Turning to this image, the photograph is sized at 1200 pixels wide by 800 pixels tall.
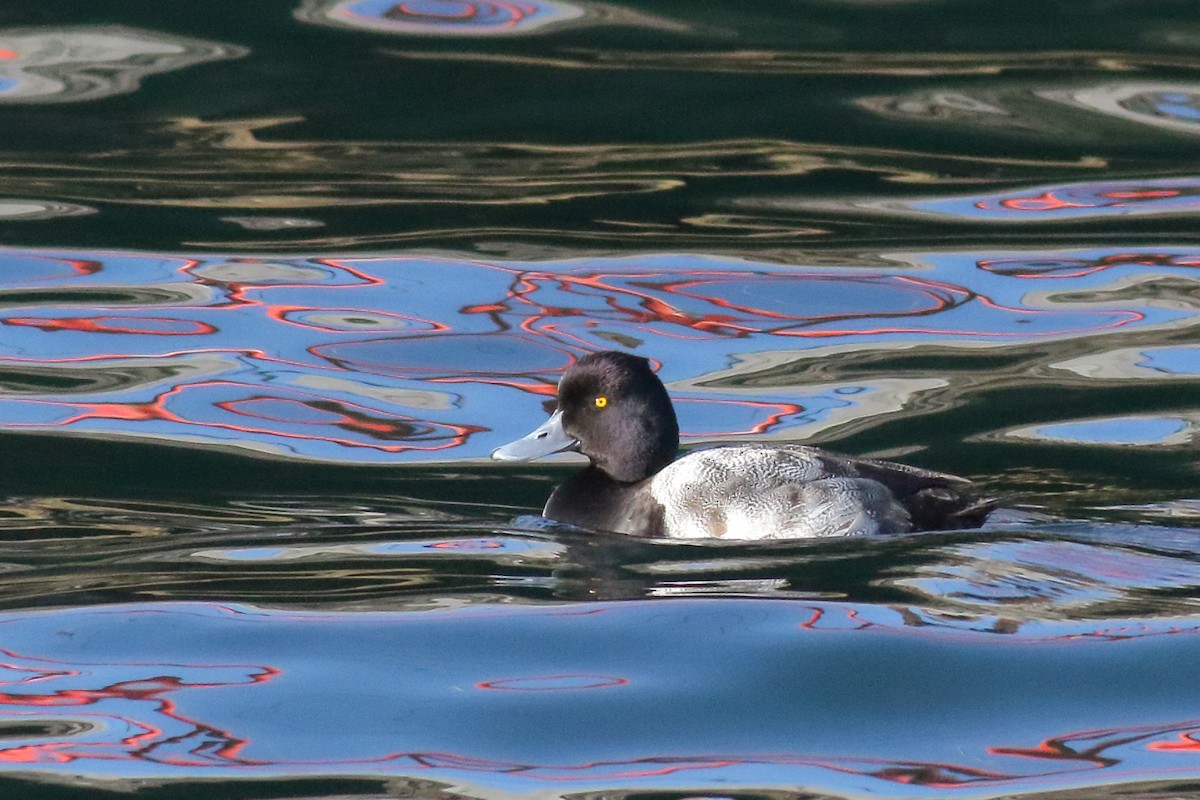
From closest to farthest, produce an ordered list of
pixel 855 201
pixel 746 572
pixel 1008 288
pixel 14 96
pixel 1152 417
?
1. pixel 746 572
2. pixel 1152 417
3. pixel 1008 288
4. pixel 855 201
5. pixel 14 96

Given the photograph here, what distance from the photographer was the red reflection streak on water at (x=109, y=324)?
9305 mm

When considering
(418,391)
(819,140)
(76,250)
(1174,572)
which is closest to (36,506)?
(418,391)

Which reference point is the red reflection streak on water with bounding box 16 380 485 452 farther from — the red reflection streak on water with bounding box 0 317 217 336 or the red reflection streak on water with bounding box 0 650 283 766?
the red reflection streak on water with bounding box 0 650 283 766

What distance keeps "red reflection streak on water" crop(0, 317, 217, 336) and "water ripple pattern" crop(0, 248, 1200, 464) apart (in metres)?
0.01

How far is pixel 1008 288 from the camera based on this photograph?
9789mm

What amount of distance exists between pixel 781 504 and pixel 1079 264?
399 cm

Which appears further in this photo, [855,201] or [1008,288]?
[855,201]

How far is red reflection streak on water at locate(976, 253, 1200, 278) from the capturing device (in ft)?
32.7

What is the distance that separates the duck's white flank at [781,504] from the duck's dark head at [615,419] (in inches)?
17.4

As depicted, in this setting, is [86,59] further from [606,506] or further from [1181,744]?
[1181,744]

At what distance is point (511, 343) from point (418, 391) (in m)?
0.69

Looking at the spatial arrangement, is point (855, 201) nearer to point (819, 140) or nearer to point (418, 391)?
point (819, 140)

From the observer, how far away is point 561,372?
892 cm

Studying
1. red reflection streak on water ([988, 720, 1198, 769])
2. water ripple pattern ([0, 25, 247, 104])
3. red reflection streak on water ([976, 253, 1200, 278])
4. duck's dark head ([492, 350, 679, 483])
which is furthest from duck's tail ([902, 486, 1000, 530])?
water ripple pattern ([0, 25, 247, 104])
